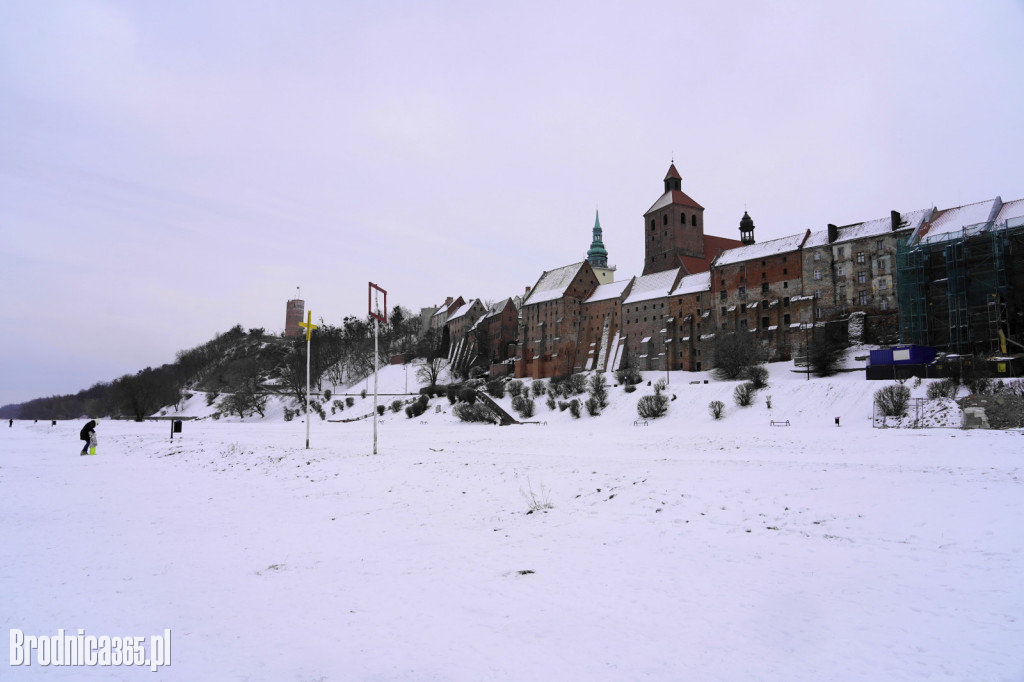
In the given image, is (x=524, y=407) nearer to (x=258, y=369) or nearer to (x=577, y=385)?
(x=577, y=385)

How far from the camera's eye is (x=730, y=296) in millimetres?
72812

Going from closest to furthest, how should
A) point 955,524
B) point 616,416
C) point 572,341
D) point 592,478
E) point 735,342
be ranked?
point 955,524 → point 592,478 → point 616,416 → point 735,342 → point 572,341

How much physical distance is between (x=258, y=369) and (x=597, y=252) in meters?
85.6

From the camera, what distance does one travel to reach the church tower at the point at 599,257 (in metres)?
146

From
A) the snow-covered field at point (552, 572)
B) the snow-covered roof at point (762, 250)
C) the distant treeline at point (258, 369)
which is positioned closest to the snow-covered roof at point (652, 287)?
the snow-covered roof at point (762, 250)

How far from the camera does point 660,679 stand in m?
5.82

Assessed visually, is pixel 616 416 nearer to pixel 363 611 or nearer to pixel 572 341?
pixel 572 341

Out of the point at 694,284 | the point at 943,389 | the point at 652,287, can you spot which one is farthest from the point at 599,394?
the point at 652,287

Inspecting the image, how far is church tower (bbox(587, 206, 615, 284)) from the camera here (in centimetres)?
14601

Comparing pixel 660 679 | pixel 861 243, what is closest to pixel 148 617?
pixel 660 679

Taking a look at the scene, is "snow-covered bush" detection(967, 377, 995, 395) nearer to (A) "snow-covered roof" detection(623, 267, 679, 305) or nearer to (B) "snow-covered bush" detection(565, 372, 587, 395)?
(B) "snow-covered bush" detection(565, 372, 587, 395)

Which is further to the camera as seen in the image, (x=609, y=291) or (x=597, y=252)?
(x=597, y=252)

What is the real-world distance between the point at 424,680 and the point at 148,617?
419cm

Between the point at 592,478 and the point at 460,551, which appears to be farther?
the point at 592,478
